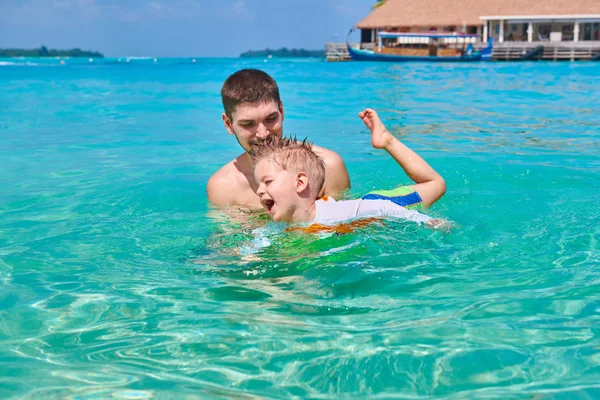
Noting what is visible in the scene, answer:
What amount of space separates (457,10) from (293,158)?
56218 mm

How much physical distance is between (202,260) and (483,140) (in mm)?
6127

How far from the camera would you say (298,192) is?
3557 millimetres

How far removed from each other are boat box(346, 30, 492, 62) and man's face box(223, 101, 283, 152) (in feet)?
145

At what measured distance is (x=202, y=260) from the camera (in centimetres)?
368

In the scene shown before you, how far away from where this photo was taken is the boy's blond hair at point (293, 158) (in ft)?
11.7

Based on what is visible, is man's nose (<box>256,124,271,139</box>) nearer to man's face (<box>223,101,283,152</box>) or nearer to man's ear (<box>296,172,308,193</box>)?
man's face (<box>223,101,283,152</box>)

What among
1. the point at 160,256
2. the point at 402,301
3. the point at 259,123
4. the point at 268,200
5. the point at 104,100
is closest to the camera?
the point at 402,301

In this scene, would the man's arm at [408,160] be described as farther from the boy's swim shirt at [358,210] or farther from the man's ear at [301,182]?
the man's ear at [301,182]

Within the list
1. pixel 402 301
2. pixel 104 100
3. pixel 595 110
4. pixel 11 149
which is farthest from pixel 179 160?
pixel 104 100

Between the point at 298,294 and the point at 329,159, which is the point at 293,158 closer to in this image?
the point at 298,294

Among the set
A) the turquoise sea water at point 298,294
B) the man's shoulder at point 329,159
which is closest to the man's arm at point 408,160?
the turquoise sea water at point 298,294

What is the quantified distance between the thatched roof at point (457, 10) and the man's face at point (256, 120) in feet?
168

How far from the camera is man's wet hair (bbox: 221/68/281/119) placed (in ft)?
14.0

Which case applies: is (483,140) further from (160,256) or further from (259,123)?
(160,256)
